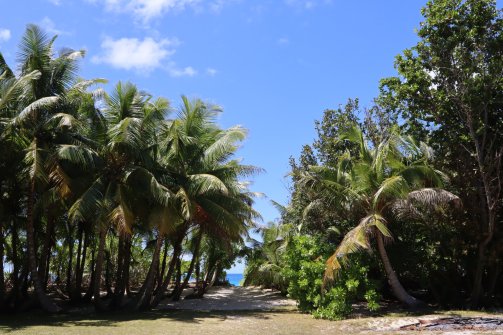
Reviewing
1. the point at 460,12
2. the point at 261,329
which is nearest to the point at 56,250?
the point at 261,329

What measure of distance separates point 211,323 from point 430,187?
29.4 feet

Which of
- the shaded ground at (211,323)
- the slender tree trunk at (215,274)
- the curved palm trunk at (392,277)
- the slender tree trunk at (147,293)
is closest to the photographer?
the shaded ground at (211,323)

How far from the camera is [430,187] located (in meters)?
17.5

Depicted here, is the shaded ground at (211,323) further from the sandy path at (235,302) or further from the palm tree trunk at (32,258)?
the sandy path at (235,302)

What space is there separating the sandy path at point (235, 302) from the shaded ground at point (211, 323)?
1523 millimetres

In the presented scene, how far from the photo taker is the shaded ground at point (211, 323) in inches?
527

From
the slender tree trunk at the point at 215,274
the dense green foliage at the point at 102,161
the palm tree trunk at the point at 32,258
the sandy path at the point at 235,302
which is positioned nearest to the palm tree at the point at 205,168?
the dense green foliage at the point at 102,161

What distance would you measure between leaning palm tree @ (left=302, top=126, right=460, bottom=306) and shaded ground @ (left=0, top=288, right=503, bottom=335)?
203 centimetres

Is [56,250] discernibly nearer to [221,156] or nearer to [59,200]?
[59,200]

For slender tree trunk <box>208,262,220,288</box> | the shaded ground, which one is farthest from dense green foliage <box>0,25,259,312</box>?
slender tree trunk <box>208,262,220,288</box>

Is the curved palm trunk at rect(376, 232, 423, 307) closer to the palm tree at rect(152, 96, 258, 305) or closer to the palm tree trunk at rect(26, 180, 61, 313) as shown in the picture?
the palm tree at rect(152, 96, 258, 305)

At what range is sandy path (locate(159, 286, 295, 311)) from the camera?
68.5 ft

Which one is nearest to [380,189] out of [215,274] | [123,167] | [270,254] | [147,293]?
[123,167]

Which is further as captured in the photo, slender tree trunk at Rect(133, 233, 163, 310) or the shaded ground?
slender tree trunk at Rect(133, 233, 163, 310)
